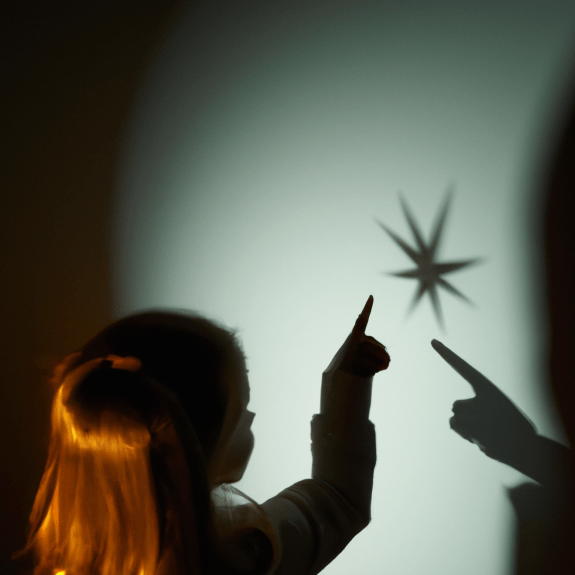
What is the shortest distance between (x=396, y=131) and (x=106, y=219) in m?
0.56

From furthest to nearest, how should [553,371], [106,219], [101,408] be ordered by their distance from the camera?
[106,219]
[553,371]
[101,408]

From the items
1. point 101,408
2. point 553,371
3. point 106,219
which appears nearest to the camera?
point 101,408

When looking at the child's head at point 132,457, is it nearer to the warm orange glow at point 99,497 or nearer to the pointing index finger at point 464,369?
the warm orange glow at point 99,497

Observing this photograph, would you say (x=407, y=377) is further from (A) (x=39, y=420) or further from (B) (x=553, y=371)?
(A) (x=39, y=420)

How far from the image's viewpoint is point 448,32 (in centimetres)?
67

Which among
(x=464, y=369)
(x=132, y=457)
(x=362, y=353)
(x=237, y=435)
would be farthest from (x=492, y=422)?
(x=132, y=457)

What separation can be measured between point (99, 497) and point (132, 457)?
0.10m

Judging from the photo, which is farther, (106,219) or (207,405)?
(106,219)

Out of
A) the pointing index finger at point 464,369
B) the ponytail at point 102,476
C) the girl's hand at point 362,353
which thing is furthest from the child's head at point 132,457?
the pointing index finger at point 464,369

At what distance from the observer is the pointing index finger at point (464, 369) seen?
0.66 meters

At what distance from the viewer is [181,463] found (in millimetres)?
532

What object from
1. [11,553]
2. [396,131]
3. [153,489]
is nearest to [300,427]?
[153,489]

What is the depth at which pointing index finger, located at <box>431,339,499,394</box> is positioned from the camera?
66cm

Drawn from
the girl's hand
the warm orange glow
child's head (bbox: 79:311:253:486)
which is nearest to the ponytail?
the warm orange glow
